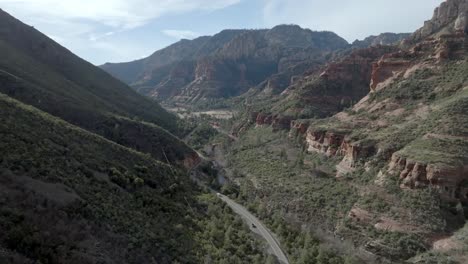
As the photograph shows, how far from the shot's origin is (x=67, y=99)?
206ft

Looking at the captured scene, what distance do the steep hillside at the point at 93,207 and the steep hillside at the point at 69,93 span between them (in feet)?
59.3

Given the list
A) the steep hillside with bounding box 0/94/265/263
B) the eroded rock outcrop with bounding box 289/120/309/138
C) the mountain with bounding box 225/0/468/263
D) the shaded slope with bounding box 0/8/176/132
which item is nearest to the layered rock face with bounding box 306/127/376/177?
the mountain with bounding box 225/0/468/263

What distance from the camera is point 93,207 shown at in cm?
2511

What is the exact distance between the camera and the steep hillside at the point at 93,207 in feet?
62.0

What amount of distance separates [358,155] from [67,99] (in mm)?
45982

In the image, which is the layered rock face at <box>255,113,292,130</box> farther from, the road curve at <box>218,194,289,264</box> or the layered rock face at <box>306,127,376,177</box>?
the road curve at <box>218,194,289,264</box>

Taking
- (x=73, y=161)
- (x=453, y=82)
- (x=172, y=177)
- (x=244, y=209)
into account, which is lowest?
(x=244, y=209)

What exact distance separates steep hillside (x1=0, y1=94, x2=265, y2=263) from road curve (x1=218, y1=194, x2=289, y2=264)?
226cm

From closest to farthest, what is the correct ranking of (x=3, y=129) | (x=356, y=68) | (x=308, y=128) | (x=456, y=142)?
(x=3, y=129)
(x=456, y=142)
(x=308, y=128)
(x=356, y=68)

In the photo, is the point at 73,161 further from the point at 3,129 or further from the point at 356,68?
the point at 356,68

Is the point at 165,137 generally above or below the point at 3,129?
below

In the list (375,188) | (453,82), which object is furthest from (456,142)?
(453,82)

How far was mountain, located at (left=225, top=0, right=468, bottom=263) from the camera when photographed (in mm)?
35625

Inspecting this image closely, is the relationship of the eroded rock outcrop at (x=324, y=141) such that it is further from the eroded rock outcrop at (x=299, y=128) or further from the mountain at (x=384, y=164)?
the eroded rock outcrop at (x=299, y=128)
